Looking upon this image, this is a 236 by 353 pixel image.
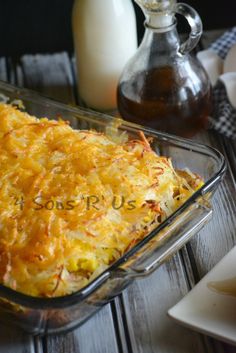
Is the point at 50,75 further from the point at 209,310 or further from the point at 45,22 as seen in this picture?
the point at 209,310

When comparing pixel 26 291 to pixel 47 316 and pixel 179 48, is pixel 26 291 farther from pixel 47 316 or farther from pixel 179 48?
pixel 179 48

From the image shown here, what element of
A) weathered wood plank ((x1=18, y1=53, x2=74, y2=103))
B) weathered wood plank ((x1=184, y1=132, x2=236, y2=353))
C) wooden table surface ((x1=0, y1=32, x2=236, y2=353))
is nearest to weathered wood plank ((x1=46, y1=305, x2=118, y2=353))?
wooden table surface ((x1=0, y1=32, x2=236, y2=353))

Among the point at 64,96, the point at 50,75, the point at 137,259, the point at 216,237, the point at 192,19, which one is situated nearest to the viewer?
the point at 137,259

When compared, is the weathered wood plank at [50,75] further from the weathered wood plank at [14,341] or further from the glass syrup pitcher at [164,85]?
the weathered wood plank at [14,341]

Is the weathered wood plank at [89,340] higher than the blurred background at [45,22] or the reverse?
the reverse

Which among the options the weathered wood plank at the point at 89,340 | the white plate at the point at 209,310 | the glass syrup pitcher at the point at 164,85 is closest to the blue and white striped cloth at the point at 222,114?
the glass syrup pitcher at the point at 164,85

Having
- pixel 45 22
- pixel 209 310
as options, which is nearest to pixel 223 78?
pixel 45 22
